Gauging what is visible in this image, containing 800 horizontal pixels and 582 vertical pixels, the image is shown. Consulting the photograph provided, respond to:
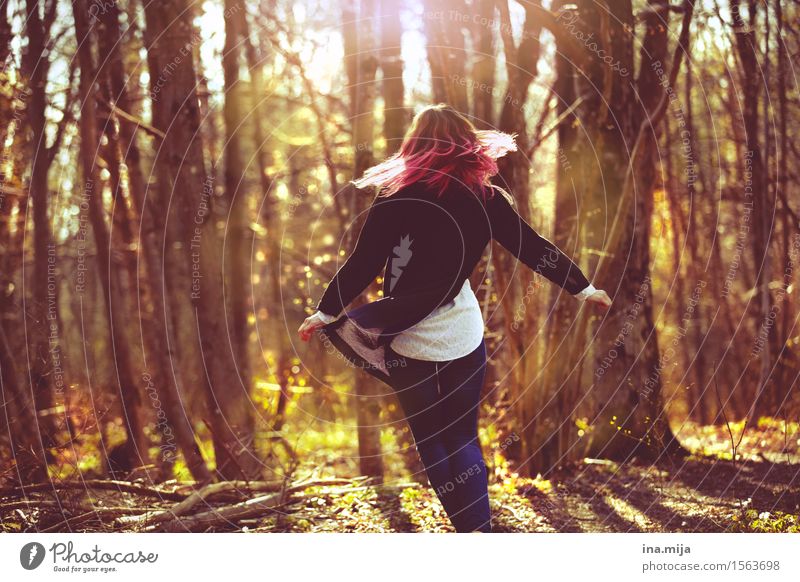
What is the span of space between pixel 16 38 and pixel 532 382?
5166 mm

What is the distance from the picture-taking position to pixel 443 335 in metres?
4.59

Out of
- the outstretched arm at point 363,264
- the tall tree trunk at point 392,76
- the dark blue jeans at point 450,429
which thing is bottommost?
the dark blue jeans at point 450,429

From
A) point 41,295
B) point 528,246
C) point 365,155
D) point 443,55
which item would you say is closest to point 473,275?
point 365,155

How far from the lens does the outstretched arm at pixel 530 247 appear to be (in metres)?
4.75

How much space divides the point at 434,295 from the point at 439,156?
822mm

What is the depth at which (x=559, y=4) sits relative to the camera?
6625 mm

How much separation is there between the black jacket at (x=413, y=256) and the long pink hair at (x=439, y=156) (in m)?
0.07

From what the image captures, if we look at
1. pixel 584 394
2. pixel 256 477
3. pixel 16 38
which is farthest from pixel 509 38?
pixel 256 477

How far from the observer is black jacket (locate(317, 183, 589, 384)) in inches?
181

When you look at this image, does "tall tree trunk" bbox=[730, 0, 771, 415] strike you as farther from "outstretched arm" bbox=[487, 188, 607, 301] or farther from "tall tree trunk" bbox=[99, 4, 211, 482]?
"tall tree trunk" bbox=[99, 4, 211, 482]

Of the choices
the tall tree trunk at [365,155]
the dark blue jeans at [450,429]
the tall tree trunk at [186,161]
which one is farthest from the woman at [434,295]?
the tall tree trunk at [186,161]

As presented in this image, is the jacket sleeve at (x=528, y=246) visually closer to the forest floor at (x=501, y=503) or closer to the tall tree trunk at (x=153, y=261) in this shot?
the forest floor at (x=501, y=503)

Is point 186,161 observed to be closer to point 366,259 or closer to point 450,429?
point 366,259
